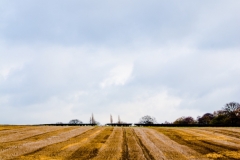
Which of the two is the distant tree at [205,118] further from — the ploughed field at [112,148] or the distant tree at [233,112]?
the ploughed field at [112,148]

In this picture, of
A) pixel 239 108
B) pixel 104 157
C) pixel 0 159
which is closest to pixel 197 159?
pixel 104 157

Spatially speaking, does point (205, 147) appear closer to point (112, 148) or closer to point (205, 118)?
point (112, 148)

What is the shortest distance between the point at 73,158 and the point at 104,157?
1.73 meters

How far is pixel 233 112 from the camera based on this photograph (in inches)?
4921

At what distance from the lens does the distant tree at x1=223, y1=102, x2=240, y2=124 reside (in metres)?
119

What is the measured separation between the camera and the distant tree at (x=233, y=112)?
118812 millimetres

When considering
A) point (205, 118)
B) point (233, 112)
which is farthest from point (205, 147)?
point (205, 118)

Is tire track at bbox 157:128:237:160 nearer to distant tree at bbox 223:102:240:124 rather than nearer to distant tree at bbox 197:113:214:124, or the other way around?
distant tree at bbox 223:102:240:124

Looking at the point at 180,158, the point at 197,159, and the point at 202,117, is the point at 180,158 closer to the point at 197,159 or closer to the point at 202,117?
the point at 197,159

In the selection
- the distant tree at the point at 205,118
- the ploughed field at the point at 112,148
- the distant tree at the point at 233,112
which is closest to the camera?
the ploughed field at the point at 112,148

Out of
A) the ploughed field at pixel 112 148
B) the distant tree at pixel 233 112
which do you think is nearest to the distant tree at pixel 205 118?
the distant tree at pixel 233 112

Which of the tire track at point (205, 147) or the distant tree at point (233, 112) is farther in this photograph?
the distant tree at point (233, 112)

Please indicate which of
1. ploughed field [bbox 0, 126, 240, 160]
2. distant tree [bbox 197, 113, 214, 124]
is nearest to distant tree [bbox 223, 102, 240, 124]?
distant tree [bbox 197, 113, 214, 124]

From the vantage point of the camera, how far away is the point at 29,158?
14.8 meters
